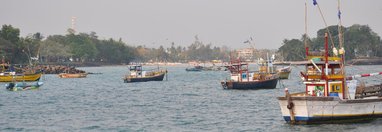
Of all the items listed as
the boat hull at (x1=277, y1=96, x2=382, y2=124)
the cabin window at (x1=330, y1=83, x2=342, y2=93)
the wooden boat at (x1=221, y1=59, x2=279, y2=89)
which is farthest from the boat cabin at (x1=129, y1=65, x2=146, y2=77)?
the cabin window at (x1=330, y1=83, x2=342, y2=93)

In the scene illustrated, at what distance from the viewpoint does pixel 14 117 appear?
6041 cm

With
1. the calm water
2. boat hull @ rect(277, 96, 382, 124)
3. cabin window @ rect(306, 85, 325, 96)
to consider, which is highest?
cabin window @ rect(306, 85, 325, 96)

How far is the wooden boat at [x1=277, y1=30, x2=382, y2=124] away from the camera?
4325cm

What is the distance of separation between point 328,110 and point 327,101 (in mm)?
821

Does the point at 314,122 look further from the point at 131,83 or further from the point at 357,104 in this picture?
the point at 131,83

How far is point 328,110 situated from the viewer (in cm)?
4362

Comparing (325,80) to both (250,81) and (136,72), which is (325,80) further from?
(136,72)

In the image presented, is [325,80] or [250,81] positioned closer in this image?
[325,80]

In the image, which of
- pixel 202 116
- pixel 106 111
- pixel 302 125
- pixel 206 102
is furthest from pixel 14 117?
pixel 302 125

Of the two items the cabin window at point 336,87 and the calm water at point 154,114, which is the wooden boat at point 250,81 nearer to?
the calm water at point 154,114

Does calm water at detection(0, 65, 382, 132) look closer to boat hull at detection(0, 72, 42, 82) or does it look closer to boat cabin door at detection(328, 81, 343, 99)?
boat cabin door at detection(328, 81, 343, 99)

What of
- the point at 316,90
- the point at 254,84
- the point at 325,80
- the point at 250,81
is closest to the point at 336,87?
the point at 325,80

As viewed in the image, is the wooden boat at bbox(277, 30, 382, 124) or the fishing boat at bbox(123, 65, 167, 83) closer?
the wooden boat at bbox(277, 30, 382, 124)

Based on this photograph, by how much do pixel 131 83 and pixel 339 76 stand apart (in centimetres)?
8736
